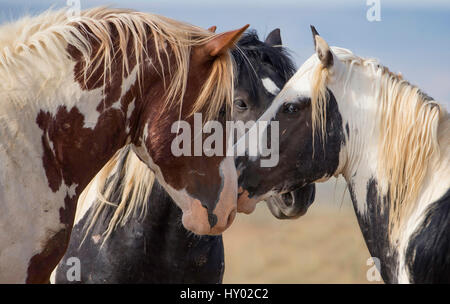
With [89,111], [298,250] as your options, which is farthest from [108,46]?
[298,250]

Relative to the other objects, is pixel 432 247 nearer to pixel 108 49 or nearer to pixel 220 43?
pixel 220 43

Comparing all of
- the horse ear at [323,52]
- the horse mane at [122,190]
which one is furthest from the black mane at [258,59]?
the horse ear at [323,52]

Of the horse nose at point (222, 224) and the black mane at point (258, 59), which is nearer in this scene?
the horse nose at point (222, 224)

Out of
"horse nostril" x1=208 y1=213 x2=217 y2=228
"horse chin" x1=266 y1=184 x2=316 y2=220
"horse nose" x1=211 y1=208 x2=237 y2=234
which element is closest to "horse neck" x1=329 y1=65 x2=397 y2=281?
"horse nose" x1=211 y1=208 x2=237 y2=234

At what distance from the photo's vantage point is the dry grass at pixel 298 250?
1617cm

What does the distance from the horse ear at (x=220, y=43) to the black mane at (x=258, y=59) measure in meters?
1.58

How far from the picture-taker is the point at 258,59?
4910mm

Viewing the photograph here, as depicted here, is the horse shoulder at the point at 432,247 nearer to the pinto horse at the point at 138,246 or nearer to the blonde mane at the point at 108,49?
the blonde mane at the point at 108,49

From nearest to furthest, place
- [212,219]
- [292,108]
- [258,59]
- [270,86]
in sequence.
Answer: [212,219]
[292,108]
[270,86]
[258,59]

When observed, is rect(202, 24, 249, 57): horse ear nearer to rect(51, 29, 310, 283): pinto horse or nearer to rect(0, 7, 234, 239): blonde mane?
rect(0, 7, 234, 239): blonde mane

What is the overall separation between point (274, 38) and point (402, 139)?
260 centimetres

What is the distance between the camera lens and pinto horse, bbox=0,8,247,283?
2740 mm

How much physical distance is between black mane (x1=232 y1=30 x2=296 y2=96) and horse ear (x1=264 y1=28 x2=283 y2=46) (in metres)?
0.42

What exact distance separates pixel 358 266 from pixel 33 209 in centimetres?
1500
